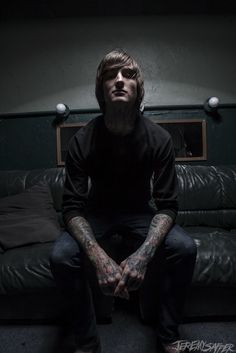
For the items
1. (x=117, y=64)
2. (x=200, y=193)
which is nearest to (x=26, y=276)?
(x=117, y=64)

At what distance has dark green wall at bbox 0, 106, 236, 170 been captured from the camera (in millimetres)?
2414

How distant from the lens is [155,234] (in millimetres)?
1178

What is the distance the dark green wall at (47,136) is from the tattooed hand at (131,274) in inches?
59.6

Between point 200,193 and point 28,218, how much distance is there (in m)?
1.11

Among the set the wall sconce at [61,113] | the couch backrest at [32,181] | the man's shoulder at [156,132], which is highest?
the wall sconce at [61,113]

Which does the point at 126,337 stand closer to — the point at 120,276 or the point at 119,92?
the point at 120,276

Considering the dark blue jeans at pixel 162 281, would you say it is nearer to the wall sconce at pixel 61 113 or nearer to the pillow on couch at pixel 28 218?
the pillow on couch at pixel 28 218

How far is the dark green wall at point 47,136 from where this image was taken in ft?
7.92

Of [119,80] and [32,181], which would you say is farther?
[32,181]

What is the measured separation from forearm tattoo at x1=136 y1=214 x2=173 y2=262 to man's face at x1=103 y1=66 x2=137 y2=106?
536 mm

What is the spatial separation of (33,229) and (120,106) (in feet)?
2.82

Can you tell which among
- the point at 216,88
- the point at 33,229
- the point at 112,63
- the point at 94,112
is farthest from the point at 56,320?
the point at 216,88

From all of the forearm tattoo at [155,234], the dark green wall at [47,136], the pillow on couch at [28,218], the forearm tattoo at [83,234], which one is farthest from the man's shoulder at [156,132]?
Result: the dark green wall at [47,136]

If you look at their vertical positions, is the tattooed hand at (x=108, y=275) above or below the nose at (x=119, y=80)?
below
